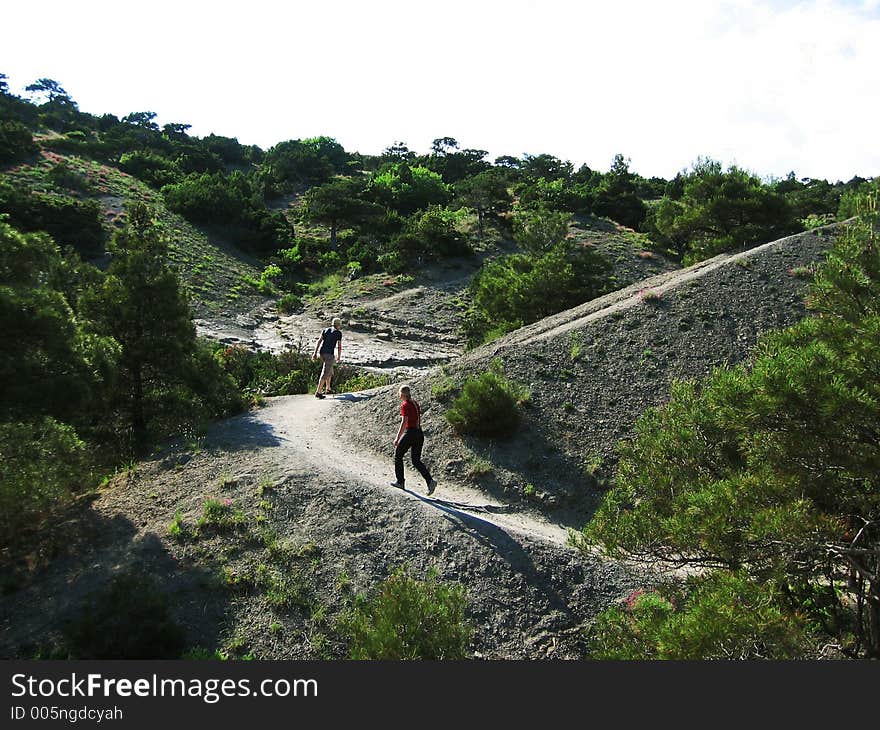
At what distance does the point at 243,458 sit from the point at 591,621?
6.85 metres

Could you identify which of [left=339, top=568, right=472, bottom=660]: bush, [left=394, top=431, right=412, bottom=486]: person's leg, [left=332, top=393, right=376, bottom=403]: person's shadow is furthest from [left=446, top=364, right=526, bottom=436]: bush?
[left=339, top=568, right=472, bottom=660]: bush

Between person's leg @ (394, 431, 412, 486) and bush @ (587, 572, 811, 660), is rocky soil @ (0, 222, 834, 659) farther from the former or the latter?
bush @ (587, 572, 811, 660)

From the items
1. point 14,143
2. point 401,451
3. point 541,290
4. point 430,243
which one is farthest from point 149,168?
point 401,451

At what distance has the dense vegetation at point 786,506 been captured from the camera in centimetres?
498

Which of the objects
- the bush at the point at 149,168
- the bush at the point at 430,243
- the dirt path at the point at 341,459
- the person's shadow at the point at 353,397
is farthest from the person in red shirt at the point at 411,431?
the bush at the point at 149,168

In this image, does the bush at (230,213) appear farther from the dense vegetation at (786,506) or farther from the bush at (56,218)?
the dense vegetation at (786,506)

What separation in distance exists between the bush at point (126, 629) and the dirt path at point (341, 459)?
3.58 meters

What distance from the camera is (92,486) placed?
11.3 meters

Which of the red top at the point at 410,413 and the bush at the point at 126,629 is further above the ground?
the red top at the point at 410,413

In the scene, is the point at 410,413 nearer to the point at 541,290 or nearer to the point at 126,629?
the point at 126,629

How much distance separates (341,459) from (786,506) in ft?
28.6

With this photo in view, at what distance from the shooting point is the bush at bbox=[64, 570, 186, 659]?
7.09m

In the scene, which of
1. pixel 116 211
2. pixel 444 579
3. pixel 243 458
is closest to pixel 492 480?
pixel 444 579

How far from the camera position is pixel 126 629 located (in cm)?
725
